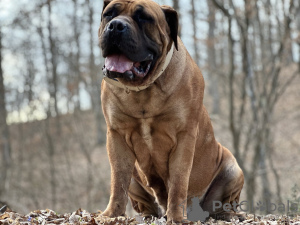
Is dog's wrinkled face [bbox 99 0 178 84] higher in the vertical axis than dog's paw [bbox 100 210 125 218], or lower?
higher

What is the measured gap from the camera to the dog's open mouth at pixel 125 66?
3.53m

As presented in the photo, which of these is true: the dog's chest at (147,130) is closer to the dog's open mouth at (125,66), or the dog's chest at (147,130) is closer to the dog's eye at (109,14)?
the dog's open mouth at (125,66)

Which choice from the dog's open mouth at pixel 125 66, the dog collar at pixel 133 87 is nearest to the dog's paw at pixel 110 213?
the dog collar at pixel 133 87

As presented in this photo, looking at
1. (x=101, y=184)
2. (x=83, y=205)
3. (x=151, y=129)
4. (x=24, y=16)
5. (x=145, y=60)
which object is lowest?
(x=83, y=205)

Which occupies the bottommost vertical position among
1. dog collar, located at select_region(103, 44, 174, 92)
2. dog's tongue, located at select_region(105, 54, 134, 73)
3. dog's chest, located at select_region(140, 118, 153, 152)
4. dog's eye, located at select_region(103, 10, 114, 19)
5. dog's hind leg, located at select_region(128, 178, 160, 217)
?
dog's hind leg, located at select_region(128, 178, 160, 217)

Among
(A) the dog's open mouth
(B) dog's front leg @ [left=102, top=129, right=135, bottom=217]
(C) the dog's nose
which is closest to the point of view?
(C) the dog's nose

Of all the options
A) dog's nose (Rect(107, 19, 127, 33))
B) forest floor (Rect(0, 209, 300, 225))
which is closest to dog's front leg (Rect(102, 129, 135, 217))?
forest floor (Rect(0, 209, 300, 225))

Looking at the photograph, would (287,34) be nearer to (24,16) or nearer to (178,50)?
(178,50)

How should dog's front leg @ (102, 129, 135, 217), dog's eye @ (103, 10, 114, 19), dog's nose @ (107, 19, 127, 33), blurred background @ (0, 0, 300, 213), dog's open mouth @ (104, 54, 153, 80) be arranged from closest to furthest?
1. dog's nose @ (107, 19, 127, 33)
2. dog's open mouth @ (104, 54, 153, 80)
3. dog's eye @ (103, 10, 114, 19)
4. dog's front leg @ (102, 129, 135, 217)
5. blurred background @ (0, 0, 300, 213)

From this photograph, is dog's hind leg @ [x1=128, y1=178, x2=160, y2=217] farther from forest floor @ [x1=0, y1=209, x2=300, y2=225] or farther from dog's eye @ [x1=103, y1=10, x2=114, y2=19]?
dog's eye @ [x1=103, y1=10, x2=114, y2=19]

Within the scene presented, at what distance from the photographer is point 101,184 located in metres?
13.7

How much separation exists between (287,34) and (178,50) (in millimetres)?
5381

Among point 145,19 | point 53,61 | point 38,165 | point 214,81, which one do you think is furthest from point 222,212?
point 214,81

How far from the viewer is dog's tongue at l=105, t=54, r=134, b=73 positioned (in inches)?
139
